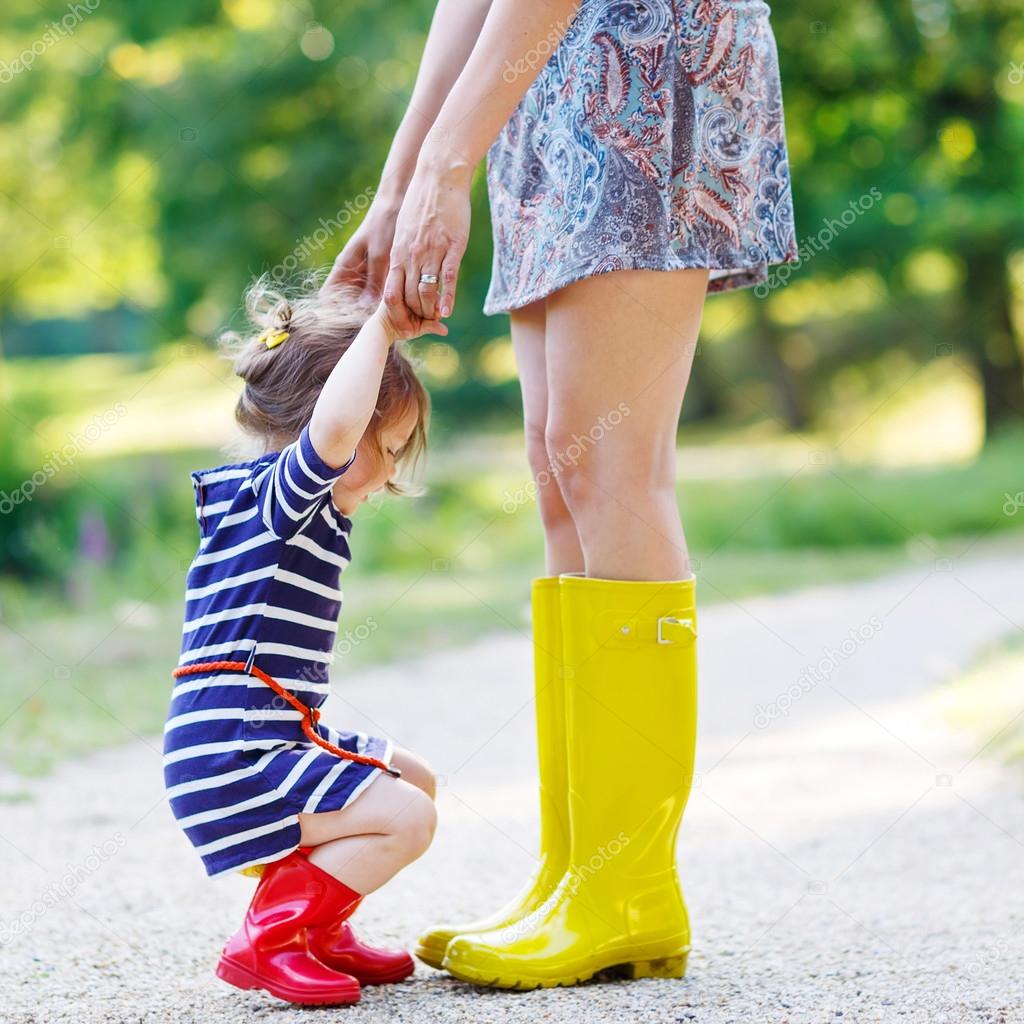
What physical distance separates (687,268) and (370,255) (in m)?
0.44

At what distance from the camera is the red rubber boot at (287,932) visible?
4.96ft

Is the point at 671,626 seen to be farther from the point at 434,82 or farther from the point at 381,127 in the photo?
the point at 381,127

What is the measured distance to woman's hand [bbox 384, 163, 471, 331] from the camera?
57.3 inches

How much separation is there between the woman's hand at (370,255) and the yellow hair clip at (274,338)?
110mm

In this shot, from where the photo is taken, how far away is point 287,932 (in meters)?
1.53

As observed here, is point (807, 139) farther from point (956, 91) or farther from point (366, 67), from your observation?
point (366, 67)

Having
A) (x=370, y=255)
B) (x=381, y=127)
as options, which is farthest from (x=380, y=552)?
(x=370, y=255)

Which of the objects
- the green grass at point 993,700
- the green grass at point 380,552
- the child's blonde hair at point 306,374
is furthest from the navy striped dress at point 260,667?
Answer: the green grass at point 993,700

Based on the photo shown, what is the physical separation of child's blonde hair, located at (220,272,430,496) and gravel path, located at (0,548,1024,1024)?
2.27 ft

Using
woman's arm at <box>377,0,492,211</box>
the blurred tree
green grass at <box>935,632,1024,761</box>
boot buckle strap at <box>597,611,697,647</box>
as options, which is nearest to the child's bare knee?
boot buckle strap at <box>597,611,697,647</box>

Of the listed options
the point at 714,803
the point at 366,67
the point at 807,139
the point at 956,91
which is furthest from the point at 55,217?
the point at 714,803

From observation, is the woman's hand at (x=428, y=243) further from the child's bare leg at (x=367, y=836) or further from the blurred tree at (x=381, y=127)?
the blurred tree at (x=381, y=127)

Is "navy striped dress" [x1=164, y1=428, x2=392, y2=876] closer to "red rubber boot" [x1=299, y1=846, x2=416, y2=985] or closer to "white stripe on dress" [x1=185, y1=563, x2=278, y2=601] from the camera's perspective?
"white stripe on dress" [x1=185, y1=563, x2=278, y2=601]

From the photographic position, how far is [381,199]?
1.74 meters
